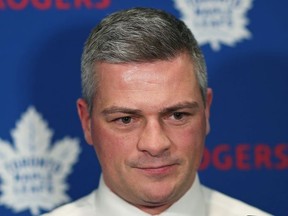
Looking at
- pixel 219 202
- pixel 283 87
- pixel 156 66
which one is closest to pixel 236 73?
pixel 283 87

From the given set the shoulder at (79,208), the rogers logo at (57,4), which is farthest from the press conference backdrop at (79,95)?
the shoulder at (79,208)

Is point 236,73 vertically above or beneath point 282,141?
above

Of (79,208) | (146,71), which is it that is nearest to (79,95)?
(79,208)

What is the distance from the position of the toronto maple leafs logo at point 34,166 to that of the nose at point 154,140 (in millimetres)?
465

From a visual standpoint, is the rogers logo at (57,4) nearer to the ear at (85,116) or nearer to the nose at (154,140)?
the ear at (85,116)

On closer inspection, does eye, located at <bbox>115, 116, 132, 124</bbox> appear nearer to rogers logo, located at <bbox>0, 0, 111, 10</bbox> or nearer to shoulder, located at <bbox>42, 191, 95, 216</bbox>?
shoulder, located at <bbox>42, 191, 95, 216</bbox>

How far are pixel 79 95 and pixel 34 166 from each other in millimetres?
211

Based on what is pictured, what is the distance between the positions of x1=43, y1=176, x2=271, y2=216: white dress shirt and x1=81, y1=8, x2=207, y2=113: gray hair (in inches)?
7.9

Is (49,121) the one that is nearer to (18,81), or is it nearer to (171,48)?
(18,81)

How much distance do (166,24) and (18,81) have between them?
1.62ft

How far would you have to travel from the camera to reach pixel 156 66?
1394mm

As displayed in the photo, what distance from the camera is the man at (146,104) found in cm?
138

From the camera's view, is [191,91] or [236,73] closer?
[191,91]

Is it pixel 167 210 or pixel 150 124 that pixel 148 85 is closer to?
pixel 150 124
